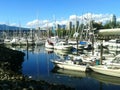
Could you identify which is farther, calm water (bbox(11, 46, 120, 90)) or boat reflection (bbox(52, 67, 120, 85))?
boat reflection (bbox(52, 67, 120, 85))

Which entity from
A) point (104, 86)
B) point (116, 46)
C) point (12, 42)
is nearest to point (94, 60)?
point (104, 86)

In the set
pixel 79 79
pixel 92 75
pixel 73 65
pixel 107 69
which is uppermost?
pixel 73 65

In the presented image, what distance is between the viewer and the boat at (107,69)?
119 feet

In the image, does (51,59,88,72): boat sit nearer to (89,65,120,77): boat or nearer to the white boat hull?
the white boat hull

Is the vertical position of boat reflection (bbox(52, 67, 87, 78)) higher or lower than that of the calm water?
higher

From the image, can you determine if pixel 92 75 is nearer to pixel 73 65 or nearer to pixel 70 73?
pixel 70 73

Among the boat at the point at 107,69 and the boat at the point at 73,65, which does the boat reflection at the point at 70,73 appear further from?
the boat at the point at 107,69

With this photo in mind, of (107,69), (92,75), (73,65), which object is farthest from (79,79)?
(73,65)

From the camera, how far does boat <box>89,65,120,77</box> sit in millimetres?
36125

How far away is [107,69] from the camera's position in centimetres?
3728

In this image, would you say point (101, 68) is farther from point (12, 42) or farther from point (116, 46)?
point (12, 42)

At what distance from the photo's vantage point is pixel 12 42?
115m

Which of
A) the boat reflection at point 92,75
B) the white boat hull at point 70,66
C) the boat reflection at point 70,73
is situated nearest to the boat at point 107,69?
the boat reflection at point 92,75

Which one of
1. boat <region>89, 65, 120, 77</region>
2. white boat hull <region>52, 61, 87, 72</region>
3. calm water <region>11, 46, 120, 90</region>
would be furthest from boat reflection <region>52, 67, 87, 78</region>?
boat <region>89, 65, 120, 77</region>
